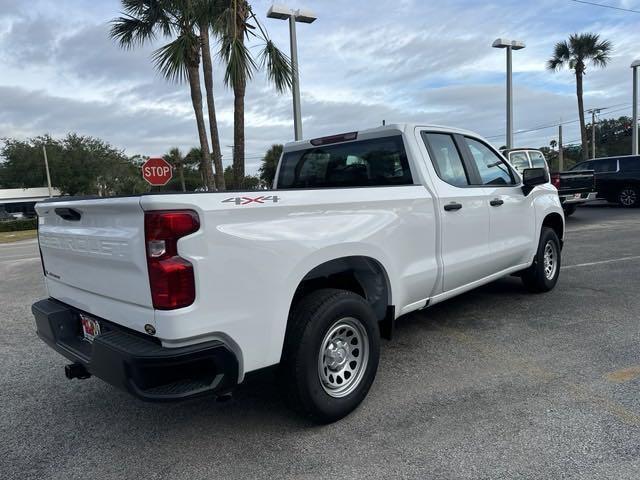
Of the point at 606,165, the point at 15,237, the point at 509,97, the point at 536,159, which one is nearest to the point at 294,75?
the point at 536,159

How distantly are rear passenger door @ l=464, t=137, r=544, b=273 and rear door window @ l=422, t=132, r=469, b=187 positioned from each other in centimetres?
A: 17

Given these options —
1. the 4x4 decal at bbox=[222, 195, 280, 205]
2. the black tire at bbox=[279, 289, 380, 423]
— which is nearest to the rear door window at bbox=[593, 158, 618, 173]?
the black tire at bbox=[279, 289, 380, 423]

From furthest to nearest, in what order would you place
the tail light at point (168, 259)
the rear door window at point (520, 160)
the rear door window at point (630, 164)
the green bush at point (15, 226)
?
the green bush at point (15, 226)
the rear door window at point (630, 164)
the rear door window at point (520, 160)
the tail light at point (168, 259)

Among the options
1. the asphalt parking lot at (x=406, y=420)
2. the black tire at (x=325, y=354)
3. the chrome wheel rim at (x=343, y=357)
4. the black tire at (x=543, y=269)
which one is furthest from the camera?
the black tire at (x=543, y=269)

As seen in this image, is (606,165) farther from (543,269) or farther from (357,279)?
(357,279)

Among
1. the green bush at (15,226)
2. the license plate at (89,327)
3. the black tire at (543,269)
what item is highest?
the license plate at (89,327)

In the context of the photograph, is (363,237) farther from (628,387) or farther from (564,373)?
(628,387)

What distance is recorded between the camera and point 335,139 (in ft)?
14.6

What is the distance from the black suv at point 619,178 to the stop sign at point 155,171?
45.2 feet

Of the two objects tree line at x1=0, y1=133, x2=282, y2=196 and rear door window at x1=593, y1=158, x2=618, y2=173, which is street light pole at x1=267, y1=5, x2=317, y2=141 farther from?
tree line at x1=0, y1=133, x2=282, y2=196

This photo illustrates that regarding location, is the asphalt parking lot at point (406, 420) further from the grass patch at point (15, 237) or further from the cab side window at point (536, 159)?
the grass patch at point (15, 237)

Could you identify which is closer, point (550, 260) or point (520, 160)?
point (550, 260)

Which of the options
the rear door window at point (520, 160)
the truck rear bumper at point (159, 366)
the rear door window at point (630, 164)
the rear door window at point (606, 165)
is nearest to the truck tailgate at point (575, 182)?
the rear door window at point (520, 160)

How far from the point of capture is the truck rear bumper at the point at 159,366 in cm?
236
